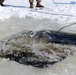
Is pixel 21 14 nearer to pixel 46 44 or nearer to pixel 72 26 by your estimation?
pixel 72 26

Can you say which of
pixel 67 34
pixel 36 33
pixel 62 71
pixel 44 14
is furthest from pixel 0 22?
pixel 62 71

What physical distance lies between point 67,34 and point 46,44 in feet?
3.50

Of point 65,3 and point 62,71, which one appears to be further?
point 65,3

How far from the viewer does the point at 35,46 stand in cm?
657

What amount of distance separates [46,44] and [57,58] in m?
0.87

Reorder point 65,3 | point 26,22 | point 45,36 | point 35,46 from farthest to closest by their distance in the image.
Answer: point 65,3 < point 26,22 < point 45,36 < point 35,46

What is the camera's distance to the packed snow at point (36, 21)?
540 centimetres

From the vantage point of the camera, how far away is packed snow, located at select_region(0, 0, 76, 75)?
5398 millimetres

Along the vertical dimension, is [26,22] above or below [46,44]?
below

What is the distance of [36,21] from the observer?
943 centimetres

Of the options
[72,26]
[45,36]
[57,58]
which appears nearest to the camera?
[57,58]

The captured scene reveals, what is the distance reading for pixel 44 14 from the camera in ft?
33.5

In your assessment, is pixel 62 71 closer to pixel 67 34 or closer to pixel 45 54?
pixel 45 54

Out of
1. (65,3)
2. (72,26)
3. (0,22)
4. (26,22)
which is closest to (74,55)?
(72,26)
